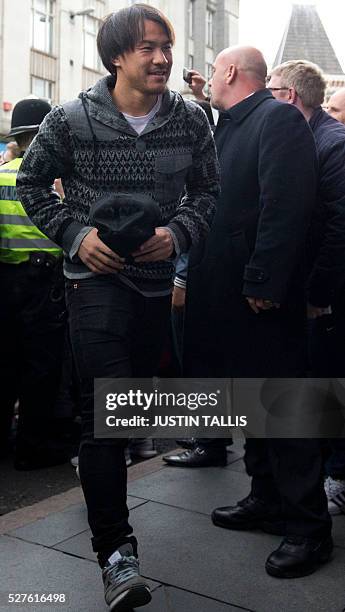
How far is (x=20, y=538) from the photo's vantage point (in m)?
3.16

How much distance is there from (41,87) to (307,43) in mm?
12431

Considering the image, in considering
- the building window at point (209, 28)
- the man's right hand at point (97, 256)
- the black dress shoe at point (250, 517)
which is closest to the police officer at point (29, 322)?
the black dress shoe at point (250, 517)

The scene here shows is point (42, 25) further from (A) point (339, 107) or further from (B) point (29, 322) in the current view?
(B) point (29, 322)

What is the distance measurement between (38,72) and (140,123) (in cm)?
2382

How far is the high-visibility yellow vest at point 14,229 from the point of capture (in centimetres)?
427

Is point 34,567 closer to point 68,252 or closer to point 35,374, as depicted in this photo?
point 68,252

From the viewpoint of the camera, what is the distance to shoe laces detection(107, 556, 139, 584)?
7.93ft

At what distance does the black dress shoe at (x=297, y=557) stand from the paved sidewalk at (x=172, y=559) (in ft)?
0.10

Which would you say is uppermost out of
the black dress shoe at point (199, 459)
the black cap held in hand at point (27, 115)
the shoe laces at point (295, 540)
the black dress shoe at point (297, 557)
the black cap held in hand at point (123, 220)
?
the black cap held in hand at point (27, 115)

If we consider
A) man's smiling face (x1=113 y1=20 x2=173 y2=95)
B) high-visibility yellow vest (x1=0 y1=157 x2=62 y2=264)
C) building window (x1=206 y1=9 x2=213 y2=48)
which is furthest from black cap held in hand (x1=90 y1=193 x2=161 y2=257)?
building window (x1=206 y1=9 x2=213 y2=48)

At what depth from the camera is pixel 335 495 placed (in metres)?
3.55

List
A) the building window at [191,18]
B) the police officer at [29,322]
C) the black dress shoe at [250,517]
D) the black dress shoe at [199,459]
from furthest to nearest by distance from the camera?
the building window at [191,18] → the police officer at [29,322] → the black dress shoe at [199,459] → the black dress shoe at [250,517]

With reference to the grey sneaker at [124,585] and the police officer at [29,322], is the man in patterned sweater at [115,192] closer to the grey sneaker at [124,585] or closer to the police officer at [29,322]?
the grey sneaker at [124,585]

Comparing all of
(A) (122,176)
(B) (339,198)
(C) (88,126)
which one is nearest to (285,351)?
(B) (339,198)
